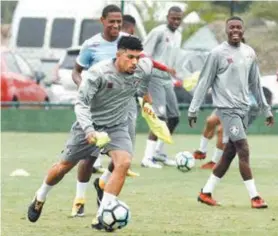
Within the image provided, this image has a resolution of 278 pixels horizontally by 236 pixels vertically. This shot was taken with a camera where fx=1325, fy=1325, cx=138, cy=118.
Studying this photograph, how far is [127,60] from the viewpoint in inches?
436

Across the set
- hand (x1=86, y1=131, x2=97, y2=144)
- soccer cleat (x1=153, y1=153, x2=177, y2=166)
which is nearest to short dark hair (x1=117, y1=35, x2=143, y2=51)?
hand (x1=86, y1=131, x2=97, y2=144)

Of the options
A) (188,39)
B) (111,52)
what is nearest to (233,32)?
(111,52)

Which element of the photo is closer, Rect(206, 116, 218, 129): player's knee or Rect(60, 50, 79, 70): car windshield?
Rect(206, 116, 218, 129): player's knee

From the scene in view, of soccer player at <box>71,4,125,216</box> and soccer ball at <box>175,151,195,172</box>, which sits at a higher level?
soccer player at <box>71,4,125,216</box>

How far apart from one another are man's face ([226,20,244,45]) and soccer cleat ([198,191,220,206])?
1.55 meters

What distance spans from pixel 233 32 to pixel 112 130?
2200 millimetres

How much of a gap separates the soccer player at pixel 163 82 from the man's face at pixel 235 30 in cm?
439

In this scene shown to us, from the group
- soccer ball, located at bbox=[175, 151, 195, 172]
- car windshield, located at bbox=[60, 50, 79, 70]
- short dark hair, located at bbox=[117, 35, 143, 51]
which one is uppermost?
short dark hair, located at bbox=[117, 35, 143, 51]

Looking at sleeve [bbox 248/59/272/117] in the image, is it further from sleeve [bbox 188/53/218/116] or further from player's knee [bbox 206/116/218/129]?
player's knee [bbox 206/116/218/129]

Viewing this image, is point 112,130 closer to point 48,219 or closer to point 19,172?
point 48,219

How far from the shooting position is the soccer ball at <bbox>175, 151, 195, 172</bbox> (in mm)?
17016

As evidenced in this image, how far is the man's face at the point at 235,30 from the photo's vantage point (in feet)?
42.5

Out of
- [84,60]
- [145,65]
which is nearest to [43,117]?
[84,60]

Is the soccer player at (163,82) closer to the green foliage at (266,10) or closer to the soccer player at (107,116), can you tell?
the soccer player at (107,116)
